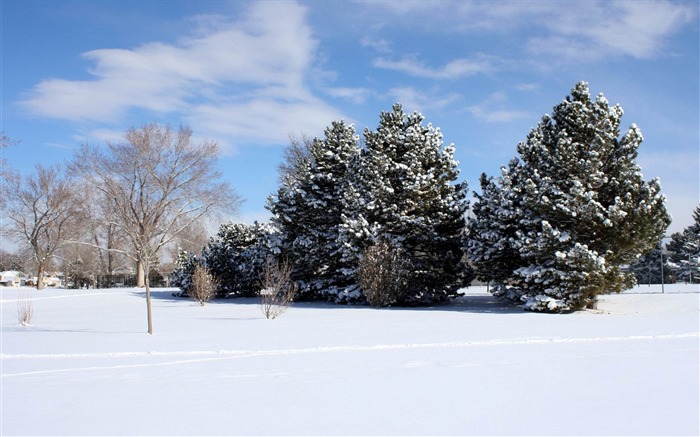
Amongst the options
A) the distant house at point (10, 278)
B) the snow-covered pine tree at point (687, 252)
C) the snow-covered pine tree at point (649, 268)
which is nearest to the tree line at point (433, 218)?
the snow-covered pine tree at point (687, 252)

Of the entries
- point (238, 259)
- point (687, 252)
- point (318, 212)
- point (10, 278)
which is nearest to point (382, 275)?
point (318, 212)

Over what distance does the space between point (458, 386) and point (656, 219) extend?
15.9 metres

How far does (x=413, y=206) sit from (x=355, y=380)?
1759 cm

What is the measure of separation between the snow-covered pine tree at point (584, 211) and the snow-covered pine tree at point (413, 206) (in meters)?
4.62

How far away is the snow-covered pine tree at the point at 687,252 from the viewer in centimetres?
4016

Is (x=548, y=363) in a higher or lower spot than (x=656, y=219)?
lower

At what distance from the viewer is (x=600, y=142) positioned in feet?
66.0

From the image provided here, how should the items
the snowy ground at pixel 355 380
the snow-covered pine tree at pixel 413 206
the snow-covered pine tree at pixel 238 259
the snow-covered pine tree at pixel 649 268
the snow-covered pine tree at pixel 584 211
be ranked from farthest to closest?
the snow-covered pine tree at pixel 649 268
the snow-covered pine tree at pixel 238 259
the snow-covered pine tree at pixel 413 206
the snow-covered pine tree at pixel 584 211
the snowy ground at pixel 355 380

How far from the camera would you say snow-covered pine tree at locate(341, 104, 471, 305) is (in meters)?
24.7

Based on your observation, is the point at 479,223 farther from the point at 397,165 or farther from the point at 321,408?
the point at 321,408

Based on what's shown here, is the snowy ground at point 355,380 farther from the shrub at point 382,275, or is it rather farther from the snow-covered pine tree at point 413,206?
the snow-covered pine tree at point 413,206

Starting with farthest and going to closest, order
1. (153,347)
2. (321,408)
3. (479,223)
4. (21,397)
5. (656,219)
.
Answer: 1. (479,223)
2. (656,219)
3. (153,347)
4. (21,397)
5. (321,408)

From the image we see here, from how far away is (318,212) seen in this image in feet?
92.6

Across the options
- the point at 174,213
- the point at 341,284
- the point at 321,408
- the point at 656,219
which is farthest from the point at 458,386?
the point at 174,213
